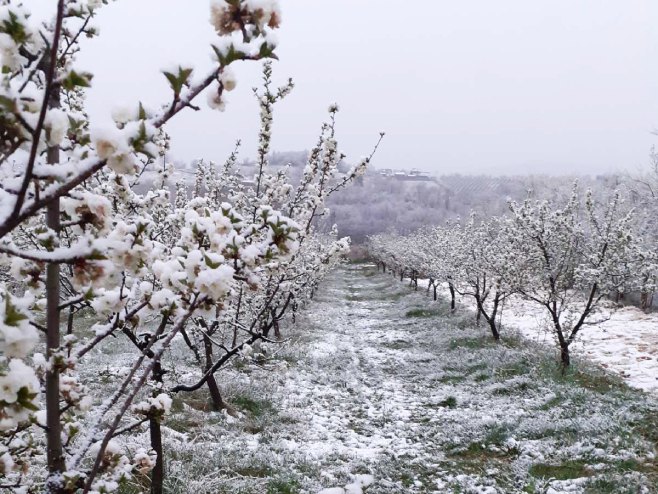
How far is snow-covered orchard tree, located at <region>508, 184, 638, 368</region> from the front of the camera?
32.7 ft

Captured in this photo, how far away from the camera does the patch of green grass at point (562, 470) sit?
20.2 ft

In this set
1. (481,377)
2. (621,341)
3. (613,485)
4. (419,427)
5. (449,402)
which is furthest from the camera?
(621,341)

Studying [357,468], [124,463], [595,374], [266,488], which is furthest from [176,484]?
[595,374]

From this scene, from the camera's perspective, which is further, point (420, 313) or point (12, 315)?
point (420, 313)

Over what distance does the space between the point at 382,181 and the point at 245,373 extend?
12211 centimetres

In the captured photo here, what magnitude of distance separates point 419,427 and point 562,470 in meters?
2.74

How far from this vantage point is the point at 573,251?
11055 mm

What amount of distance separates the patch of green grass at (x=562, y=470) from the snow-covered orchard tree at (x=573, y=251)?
451 cm

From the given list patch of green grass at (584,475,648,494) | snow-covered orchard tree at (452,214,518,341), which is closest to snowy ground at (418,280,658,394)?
snow-covered orchard tree at (452,214,518,341)

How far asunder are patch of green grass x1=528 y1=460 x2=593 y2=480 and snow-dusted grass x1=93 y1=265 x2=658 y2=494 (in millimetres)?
22

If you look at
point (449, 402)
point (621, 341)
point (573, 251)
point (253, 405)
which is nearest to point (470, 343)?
point (573, 251)

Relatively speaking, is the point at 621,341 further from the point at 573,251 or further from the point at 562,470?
the point at 562,470

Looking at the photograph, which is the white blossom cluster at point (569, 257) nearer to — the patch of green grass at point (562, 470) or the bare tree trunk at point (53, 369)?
the patch of green grass at point (562, 470)

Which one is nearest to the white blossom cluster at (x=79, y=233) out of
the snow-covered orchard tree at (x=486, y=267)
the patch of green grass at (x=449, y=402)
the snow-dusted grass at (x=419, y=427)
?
the snow-dusted grass at (x=419, y=427)
